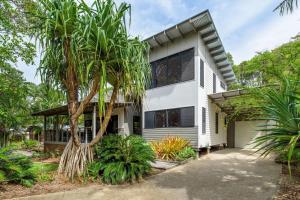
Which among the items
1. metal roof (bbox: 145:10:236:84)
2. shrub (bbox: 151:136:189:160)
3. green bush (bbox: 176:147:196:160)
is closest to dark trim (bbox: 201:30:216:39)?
metal roof (bbox: 145:10:236:84)

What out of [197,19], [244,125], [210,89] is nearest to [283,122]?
[197,19]

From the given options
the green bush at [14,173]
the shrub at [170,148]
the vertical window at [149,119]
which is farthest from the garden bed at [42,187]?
the vertical window at [149,119]

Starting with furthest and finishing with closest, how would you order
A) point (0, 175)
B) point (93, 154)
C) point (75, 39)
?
point (93, 154)
point (75, 39)
point (0, 175)

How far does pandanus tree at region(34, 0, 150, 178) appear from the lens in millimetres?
5500

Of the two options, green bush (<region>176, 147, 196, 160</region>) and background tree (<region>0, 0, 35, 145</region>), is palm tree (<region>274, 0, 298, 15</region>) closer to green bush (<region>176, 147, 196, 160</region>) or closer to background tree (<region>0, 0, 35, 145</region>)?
green bush (<region>176, 147, 196, 160</region>)

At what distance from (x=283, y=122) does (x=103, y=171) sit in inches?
199

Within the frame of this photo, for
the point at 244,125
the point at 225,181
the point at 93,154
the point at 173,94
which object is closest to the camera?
the point at 225,181

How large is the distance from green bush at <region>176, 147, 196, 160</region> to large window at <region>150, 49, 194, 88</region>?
11.7ft

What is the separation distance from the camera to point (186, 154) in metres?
9.53

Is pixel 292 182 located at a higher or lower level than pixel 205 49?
lower

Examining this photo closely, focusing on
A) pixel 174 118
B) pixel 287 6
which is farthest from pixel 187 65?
pixel 287 6

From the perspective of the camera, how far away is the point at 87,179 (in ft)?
20.1

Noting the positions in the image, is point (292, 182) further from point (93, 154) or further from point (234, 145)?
point (234, 145)

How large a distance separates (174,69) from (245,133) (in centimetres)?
780
